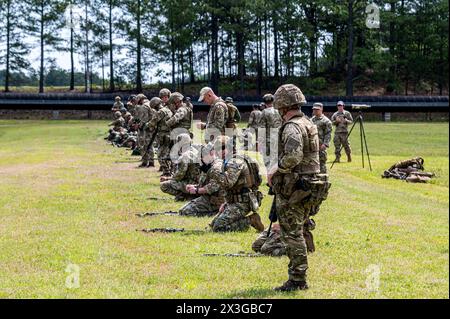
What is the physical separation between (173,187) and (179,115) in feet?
13.0

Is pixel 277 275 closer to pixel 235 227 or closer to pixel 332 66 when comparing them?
pixel 235 227

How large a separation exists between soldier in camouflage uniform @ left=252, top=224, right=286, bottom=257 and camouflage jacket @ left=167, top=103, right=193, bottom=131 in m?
8.74

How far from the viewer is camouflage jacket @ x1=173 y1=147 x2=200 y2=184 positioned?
45.5 feet

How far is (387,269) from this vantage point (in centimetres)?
854

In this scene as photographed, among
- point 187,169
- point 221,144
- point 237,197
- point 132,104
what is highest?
point 132,104

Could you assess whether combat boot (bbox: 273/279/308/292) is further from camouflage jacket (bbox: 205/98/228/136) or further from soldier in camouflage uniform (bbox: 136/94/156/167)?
soldier in camouflage uniform (bbox: 136/94/156/167)

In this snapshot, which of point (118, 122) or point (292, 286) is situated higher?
point (118, 122)

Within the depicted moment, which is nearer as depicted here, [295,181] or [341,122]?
[295,181]

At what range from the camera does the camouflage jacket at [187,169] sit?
13883mm

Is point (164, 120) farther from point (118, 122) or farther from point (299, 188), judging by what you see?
point (118, 122)

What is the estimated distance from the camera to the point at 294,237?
732 cm

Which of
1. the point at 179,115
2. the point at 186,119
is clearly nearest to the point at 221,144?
the point at 179,115

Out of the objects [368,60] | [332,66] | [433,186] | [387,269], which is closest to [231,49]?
[332,66]
